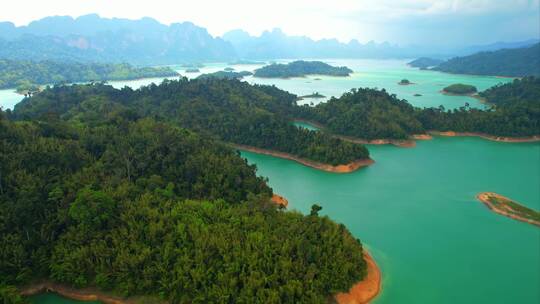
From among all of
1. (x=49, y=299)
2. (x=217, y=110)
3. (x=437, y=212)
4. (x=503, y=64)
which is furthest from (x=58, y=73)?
(x=503, y=64)

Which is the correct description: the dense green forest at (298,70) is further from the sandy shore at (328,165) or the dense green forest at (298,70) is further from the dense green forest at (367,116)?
the sandy shore at (328,165)

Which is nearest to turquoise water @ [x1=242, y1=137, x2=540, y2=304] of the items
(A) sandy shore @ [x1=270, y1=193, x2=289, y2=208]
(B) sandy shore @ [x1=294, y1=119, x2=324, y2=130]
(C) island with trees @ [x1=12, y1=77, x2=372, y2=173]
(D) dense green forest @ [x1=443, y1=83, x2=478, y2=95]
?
(A) sandy shore @ [x1=270, y1=193, x2=289, y2=208]

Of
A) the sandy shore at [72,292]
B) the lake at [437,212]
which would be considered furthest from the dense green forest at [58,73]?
the sandy shore at [72,292]

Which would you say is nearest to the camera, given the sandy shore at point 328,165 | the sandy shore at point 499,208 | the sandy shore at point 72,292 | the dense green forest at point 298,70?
the sandy shore at point 72,292

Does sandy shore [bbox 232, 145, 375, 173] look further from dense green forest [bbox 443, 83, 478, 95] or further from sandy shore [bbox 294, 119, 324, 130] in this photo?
dense green forest [bbox 443, 83, 478, 95]

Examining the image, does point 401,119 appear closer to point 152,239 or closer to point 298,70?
point 152,239
